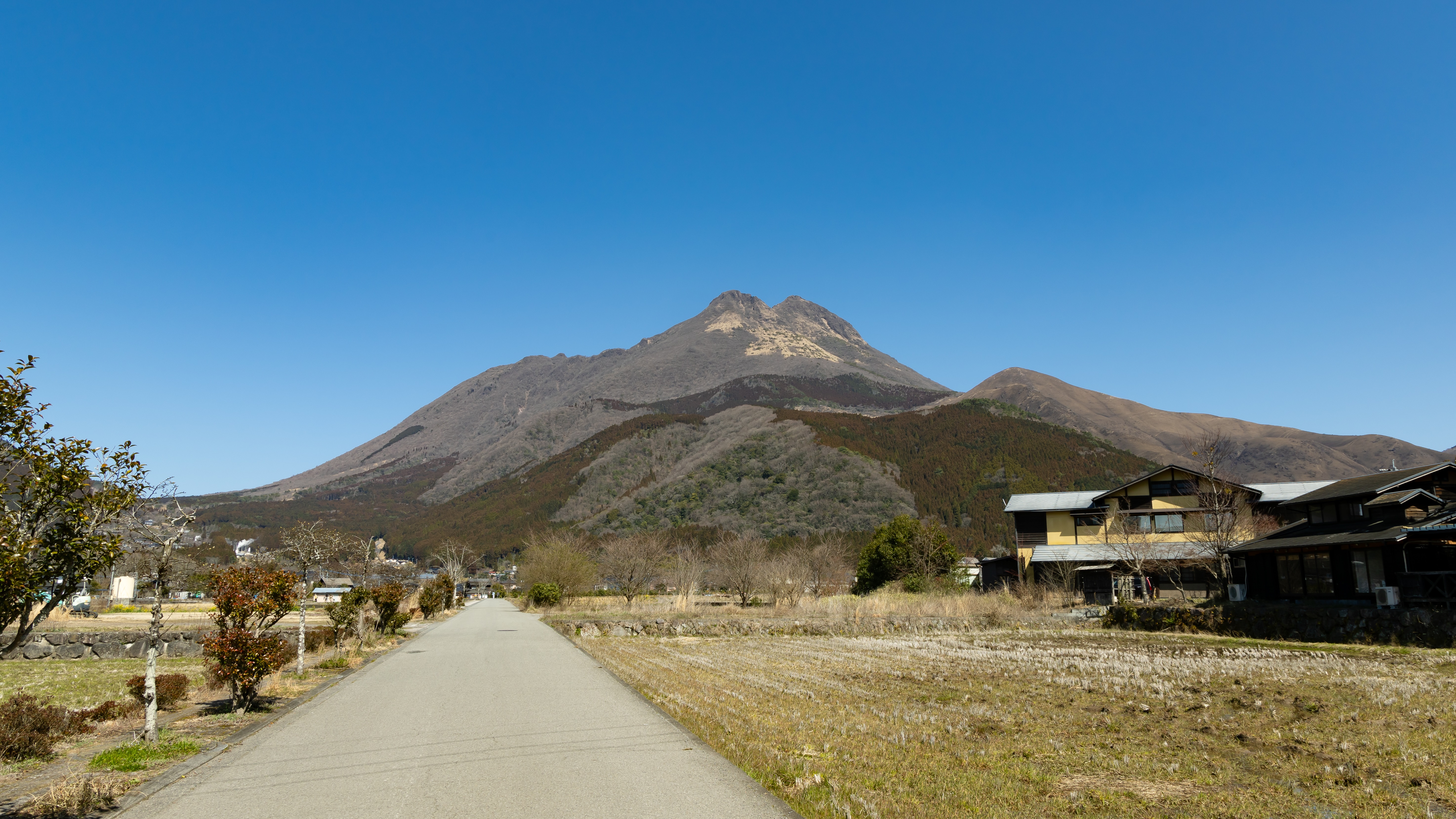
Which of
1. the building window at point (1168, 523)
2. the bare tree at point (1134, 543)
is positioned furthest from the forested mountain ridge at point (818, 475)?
the bare tree at point (1134, 543)

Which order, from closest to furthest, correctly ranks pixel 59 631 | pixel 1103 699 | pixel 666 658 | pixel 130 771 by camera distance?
pixel 130 771
pixel 1103 699
pixel 666 658
pixel 59 631

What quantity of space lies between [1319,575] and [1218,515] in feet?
18.6

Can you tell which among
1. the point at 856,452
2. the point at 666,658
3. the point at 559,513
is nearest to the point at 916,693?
the point at 666,658

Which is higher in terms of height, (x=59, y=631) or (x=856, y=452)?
(x=856, y=452)

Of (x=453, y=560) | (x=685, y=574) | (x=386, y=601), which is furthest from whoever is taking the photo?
(x=453, y=560)

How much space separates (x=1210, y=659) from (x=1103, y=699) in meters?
8.51

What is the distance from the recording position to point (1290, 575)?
3158cm

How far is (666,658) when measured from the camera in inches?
853

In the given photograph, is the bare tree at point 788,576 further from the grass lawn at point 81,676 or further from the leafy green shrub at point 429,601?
the grass lawn at point 81,676

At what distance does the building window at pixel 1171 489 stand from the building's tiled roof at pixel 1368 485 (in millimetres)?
16369

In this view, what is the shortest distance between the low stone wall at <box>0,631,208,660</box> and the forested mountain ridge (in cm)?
8180

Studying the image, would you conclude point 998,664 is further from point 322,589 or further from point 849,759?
point 322,589

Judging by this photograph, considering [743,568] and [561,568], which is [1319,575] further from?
[561,568]

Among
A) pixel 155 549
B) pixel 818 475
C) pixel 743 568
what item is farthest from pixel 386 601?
pixel 818 475
